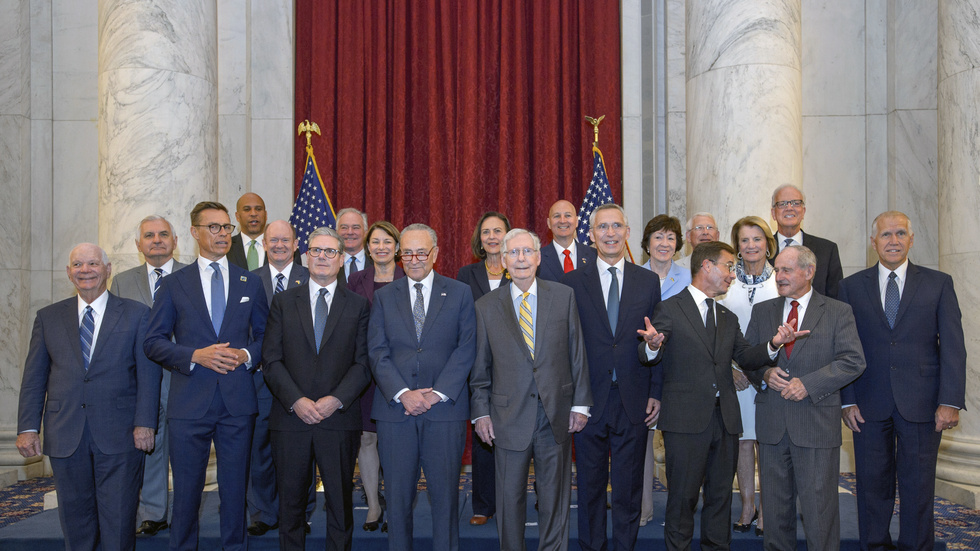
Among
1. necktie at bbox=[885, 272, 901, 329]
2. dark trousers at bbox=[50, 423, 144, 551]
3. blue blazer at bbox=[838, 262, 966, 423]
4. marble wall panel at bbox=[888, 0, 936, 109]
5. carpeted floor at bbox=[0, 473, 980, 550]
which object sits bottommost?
carpeted floor at bbox=[0, 473, 980, 550]

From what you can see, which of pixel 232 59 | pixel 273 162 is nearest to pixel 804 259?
pixel 273 162

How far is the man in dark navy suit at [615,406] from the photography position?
176 inches

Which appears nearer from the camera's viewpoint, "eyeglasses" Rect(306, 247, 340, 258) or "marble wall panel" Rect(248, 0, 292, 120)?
"eyeglasses" Rect(306, 247, 340, 258)

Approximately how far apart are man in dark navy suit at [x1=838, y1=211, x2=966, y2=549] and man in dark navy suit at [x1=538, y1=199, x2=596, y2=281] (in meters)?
1.82

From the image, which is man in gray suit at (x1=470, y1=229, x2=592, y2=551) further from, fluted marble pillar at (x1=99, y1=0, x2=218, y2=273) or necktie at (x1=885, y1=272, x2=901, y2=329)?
fluted marble pillar at (x1=99, y1=0, x2=218, y2=273)

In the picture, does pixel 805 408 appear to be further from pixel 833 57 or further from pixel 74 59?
pixel 74 59

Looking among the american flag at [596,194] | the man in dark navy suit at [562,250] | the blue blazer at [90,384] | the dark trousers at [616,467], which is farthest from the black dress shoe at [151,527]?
the american flag at [596,194]

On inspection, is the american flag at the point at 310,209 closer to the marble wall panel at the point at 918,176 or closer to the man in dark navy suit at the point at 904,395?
the man in dark navy suit at the point at 904,395

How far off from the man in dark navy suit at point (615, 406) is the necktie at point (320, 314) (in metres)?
1.47

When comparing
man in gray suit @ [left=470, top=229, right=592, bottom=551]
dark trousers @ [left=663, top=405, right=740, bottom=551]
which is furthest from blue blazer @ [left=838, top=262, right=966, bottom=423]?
man in gray suit @ [left=470, top=229, right=592, bottom=551]

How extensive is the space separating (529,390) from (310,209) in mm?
3582

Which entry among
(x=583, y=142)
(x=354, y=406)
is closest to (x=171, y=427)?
(x=354, y=406)

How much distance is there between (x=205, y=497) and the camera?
588 centimetres

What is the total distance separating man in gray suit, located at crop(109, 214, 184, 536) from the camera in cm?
502
